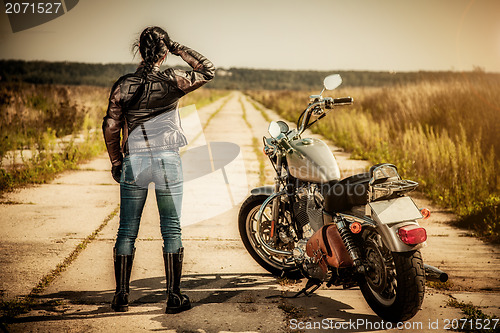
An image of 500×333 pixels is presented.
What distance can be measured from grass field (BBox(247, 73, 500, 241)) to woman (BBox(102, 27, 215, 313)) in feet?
13.2

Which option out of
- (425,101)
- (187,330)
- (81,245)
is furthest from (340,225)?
(425,101)

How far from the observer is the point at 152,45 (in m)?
3.95

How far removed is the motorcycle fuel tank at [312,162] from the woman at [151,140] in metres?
0.93

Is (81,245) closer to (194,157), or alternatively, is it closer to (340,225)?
(340,225)

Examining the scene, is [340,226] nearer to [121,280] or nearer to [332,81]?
[332,81]

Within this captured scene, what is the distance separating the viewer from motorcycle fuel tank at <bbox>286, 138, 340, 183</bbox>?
4117 mm

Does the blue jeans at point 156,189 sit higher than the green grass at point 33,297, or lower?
higher

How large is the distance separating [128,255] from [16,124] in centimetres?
1170

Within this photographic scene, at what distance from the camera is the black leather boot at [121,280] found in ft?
13.4

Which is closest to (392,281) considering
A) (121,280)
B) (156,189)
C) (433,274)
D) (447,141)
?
(433,274)

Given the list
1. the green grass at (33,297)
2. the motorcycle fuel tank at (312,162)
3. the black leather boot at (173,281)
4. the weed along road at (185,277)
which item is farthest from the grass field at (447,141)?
the green grass at (33,297)

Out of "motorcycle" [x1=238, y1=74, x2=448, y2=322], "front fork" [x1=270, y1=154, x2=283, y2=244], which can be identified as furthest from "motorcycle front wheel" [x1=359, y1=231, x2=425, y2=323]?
"front fork" [x1=270, y1=154, x2=283, y2=244]

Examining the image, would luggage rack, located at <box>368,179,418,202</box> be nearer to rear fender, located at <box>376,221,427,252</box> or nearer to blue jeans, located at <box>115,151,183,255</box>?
rear fender, located at <box>376,221,427,252</box>

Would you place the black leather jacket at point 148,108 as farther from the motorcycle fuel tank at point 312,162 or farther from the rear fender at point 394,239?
the rear fender at point 394,239
